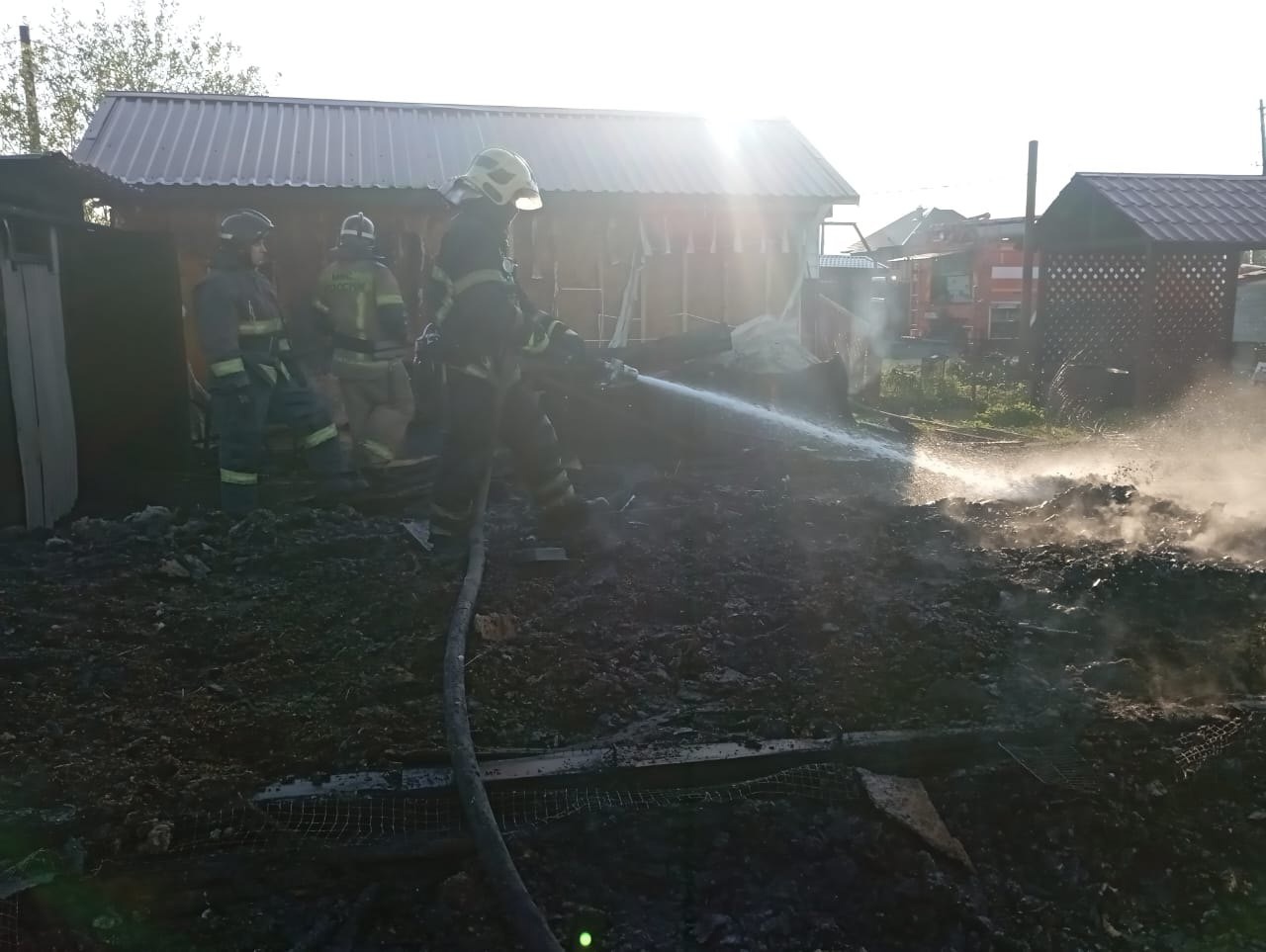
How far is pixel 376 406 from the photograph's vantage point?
26.0 ft

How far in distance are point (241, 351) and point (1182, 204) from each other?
1296cm

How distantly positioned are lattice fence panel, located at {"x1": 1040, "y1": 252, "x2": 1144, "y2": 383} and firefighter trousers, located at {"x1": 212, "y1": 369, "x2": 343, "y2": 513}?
11.0 m

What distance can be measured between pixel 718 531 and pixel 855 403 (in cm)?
789

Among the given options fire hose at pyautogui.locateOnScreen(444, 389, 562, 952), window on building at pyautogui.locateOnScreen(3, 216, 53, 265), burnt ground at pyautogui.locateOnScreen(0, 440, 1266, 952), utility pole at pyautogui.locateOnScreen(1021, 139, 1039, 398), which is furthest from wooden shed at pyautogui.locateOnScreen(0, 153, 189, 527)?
A: utility pole at pyautogui.locateOnScreen(1021, 139, 1039, 398)

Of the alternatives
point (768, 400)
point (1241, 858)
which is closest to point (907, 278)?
point (768, 400)

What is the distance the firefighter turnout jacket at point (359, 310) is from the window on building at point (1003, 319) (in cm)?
2381

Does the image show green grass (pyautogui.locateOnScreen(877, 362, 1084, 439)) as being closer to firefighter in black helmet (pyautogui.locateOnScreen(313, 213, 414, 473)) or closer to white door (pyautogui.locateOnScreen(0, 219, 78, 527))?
firefighter in black helmet (pyautogui.locateOnScreen(313, 213, 414, 473))

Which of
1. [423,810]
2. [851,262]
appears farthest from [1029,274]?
[851,262]

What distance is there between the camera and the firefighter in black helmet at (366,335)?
750cm

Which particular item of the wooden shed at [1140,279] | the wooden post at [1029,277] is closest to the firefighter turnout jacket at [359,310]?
the wooden shed at [1140,279]

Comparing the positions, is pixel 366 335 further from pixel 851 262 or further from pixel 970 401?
pixel 851 262

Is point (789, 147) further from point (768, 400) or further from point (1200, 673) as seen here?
point (1200, 673)

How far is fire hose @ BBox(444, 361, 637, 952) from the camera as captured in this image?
88.7 inches

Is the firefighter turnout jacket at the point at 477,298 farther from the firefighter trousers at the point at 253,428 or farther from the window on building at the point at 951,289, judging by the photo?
the window on building at the point at 951,289
